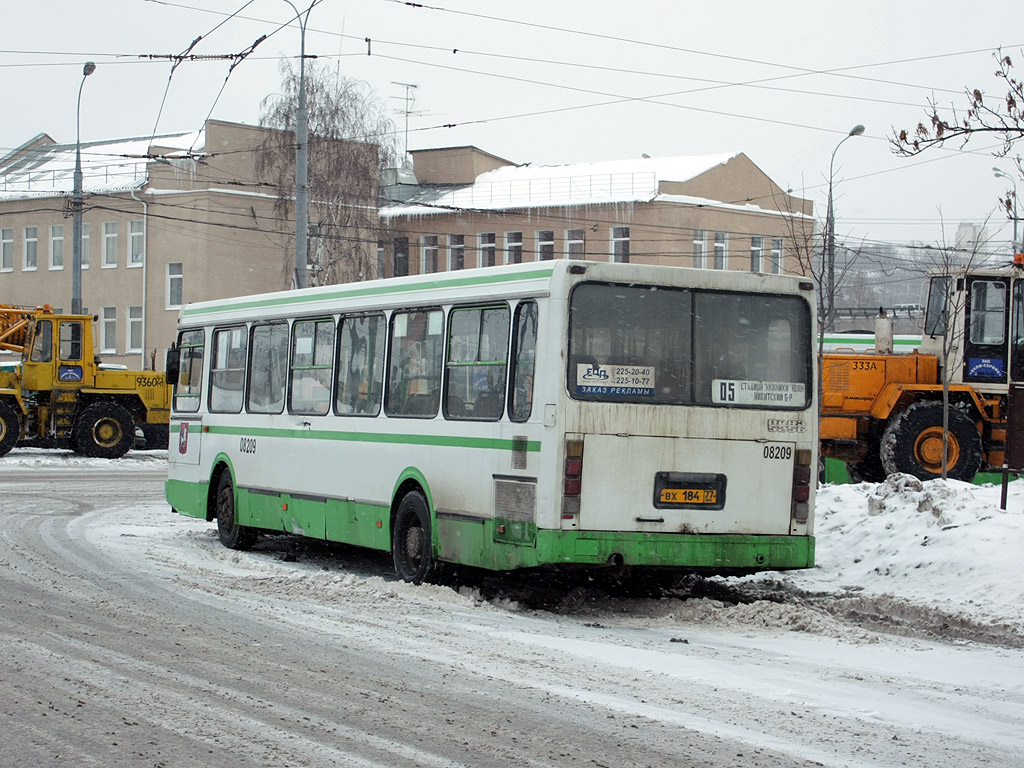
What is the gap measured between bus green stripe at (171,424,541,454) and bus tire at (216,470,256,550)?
1.94ft

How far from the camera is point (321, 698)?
741 cm

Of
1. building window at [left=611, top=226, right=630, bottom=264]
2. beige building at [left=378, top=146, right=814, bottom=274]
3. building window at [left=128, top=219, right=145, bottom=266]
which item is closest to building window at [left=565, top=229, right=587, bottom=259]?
beige building at [left=378, top=146, right=814, bottom=274]

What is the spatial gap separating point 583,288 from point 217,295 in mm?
46220

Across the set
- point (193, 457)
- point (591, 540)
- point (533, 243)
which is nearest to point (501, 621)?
point (591, 540)

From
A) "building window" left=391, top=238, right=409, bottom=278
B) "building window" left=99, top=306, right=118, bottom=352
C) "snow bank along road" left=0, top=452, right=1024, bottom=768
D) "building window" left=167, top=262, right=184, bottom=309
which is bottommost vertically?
"snow bank along road" left=0, top=452, right=1024, bottom=768

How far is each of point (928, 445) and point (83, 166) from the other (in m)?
48.4

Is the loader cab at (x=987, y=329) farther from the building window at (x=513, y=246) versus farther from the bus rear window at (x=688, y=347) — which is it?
the building window at (x=513, y=246)

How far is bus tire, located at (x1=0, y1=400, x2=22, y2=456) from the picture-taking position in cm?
3031

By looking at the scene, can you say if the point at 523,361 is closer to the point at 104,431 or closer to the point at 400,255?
the point at 104,431

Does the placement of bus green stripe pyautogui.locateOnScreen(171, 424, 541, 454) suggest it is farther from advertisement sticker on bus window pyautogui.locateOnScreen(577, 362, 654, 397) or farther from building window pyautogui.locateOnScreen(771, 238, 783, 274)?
building window pyautogui.locateOnScreen(771, 238, 783, 274)

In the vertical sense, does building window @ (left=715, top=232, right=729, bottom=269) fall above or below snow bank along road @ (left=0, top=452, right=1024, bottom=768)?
above

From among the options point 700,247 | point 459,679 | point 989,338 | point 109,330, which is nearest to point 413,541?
point 459,679

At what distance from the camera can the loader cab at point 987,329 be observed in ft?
66.8

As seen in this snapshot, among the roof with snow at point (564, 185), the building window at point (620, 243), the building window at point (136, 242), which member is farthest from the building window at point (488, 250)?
the building window at point (136, 242)
